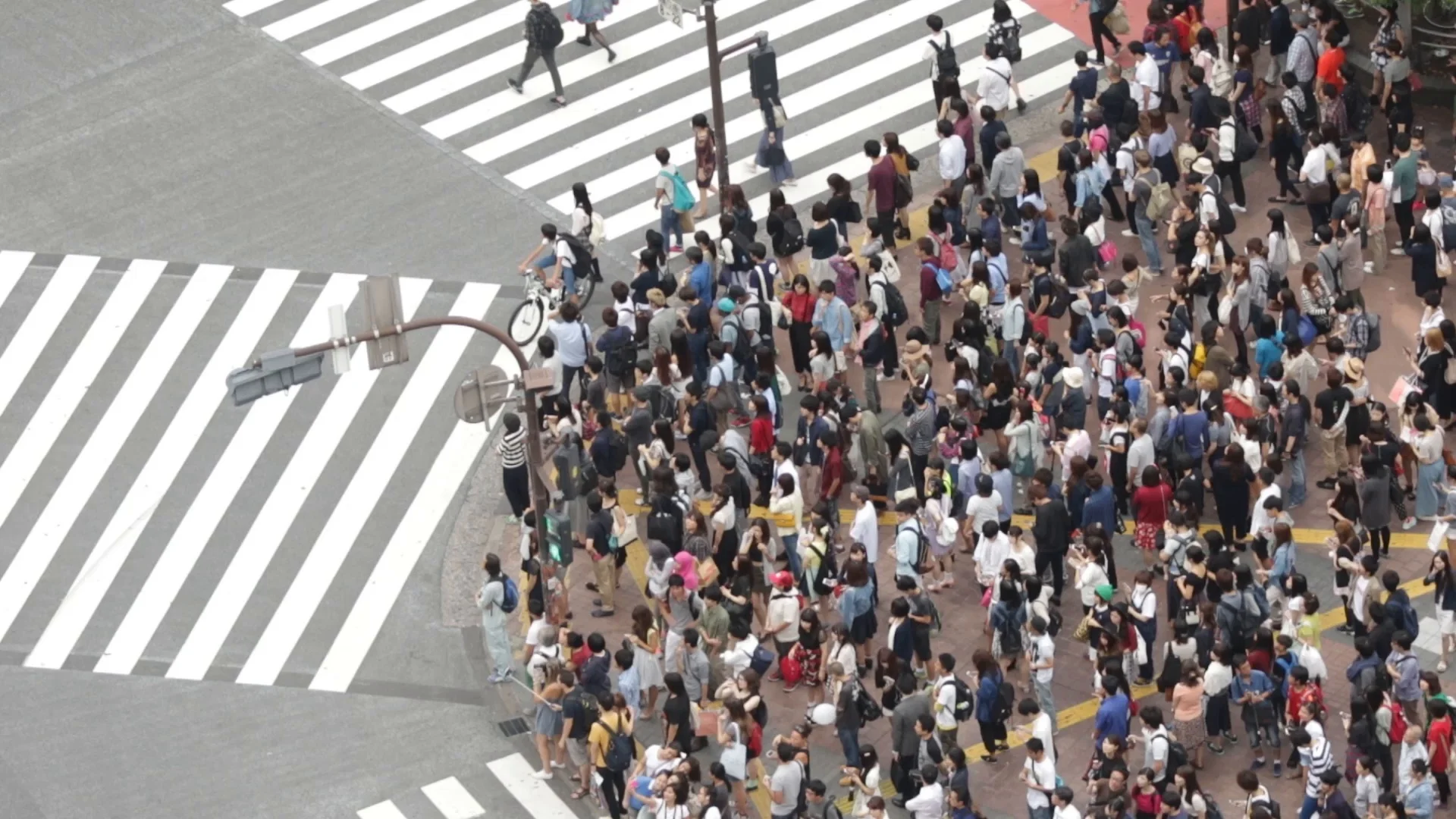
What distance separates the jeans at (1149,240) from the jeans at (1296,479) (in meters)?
4.27

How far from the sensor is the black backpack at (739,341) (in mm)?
31328

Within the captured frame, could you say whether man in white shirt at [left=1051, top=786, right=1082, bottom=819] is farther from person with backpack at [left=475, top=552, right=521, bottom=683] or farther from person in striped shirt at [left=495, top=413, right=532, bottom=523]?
person in striped shirt at [left=495, top=413, right=532, bottom=523]

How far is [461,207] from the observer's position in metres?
36.3

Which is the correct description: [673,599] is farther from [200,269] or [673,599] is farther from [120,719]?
[200,269]

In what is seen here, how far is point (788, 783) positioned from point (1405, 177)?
1205 centimetres

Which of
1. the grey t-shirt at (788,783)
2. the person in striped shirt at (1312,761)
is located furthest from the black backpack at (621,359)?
the person in striped shirt at (1312,761)

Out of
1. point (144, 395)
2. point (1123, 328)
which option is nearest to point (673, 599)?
point (1123, 328)

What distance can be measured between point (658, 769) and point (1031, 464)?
618 centimetres

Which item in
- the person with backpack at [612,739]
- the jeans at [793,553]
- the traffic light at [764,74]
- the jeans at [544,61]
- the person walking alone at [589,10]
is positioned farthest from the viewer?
the person walking alone at [589,10]

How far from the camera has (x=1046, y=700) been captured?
89.9ft

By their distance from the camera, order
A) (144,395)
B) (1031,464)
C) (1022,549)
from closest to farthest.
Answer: (1022,549) → (1031,464) → (144,395)

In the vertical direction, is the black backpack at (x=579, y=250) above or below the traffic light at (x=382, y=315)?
below

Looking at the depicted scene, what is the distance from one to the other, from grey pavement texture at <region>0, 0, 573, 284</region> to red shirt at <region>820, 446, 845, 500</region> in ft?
22.2

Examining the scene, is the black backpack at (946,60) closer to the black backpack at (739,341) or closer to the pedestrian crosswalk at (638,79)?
the pedestrian crosswalk at (638,79)
